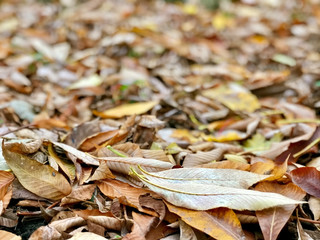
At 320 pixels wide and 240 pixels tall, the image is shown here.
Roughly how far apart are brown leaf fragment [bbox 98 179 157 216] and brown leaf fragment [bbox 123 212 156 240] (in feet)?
0.06

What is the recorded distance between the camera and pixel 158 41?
10.5ft

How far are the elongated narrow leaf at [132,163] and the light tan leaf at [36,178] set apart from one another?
0.17 m

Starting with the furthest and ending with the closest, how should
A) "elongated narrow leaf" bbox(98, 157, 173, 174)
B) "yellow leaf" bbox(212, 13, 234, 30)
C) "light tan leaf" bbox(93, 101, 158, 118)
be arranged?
"yellow leaf" bbox(212, 13, 234, 30)
"light tan leaf" bbox(93, 101, 158, 118)
"elongated narrow leaf" bbox(98, 157, 173, 174)

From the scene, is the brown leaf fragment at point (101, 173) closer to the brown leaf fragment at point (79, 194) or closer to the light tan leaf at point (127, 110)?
the brown leaf fragment at point (79, 194)

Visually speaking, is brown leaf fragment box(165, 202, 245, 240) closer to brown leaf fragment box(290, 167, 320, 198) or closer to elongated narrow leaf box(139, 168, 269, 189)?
elongated narrow leaf box(139, 168, 269, 189)

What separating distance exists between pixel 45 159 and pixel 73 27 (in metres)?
2.24

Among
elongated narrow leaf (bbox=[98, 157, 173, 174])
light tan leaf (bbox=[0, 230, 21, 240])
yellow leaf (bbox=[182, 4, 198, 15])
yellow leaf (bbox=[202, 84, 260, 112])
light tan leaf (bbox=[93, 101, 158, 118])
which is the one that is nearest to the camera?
light tan leaf (bbox=[0, 230, 21, 240])

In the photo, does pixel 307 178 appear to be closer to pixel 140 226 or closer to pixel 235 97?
pixel 140 226

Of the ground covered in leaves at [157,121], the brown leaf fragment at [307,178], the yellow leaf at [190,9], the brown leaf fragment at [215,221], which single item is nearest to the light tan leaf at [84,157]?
the ground covered in leaves at [157,121]

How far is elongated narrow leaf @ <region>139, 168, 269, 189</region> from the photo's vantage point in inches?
46.5

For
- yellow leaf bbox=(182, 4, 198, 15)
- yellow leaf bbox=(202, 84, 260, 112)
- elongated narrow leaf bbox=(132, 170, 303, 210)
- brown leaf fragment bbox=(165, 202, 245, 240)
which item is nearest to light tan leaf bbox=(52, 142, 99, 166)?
elongated narrow leaf bbox=(132, 170, 303, 210)

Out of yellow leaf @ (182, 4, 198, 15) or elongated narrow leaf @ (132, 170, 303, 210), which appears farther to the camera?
yellow leaf @ (182, 4, 198, 15)

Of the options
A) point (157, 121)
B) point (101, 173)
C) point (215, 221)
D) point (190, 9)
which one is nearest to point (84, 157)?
point (101, 173)

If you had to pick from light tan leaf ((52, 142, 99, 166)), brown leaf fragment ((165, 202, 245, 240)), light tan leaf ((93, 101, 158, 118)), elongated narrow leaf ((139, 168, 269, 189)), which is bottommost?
light tan leaf ((93, 101, 158, 118))
